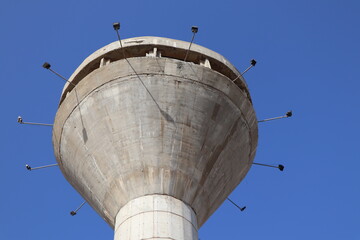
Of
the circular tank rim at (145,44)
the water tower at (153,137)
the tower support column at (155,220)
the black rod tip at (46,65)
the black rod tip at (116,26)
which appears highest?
the black rod tip at (116,26)

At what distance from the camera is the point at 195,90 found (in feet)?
42.7

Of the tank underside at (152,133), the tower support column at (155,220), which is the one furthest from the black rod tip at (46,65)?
the tower support column at (155,220)

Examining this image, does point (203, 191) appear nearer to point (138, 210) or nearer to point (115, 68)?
point (138, 210)

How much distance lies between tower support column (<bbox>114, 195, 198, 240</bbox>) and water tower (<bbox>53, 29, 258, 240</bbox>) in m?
0.02

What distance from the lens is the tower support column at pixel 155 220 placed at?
11.5 m

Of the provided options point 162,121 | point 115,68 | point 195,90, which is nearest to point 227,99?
point 195,90

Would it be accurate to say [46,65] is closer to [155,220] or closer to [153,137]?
[153,137]

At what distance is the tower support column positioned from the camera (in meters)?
11.5

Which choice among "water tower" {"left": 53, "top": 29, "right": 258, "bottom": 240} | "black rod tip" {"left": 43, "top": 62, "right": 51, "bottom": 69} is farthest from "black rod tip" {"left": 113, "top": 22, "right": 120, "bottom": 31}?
"black rod tip" {"left": 43, "top": 62, "right": 51, "bottom": 69}

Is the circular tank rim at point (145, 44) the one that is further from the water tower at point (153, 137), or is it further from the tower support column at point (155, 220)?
the tower support column at point (155, 220)

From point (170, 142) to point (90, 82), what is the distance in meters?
2.76

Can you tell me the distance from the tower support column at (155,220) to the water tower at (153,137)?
24mm

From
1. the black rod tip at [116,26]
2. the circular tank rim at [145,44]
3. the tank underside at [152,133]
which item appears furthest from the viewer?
the circular tank rim at [145,44]

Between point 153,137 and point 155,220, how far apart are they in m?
2.04
